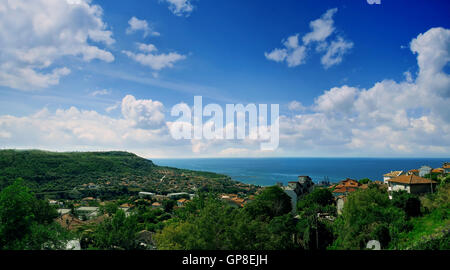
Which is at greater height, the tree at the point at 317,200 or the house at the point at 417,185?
the house at the point at 417,185

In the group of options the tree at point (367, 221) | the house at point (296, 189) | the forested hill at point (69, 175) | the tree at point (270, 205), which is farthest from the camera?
the forested hill at point (69, 175)

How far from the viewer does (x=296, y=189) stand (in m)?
35.7

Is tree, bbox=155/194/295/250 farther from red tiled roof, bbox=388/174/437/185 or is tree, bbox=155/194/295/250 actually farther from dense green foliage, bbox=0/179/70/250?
red tiled roof, bbox=388/174/437/185

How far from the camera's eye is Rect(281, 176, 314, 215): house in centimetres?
3338

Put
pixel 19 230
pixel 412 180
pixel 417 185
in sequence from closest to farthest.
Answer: pixel 19 230, pixel 417 185, pixel 412 180

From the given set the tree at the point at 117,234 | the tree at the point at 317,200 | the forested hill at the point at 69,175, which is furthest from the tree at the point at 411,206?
the forested hill at the point at 69,175

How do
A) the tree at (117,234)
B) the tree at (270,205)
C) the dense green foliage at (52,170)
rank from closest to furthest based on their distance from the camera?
the tree at (117,234), the tree at (270,205), the dense green foliage at (52,170)

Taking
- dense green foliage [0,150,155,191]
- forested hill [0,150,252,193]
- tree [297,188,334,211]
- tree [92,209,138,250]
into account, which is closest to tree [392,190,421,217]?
tree [297,188,334,211]

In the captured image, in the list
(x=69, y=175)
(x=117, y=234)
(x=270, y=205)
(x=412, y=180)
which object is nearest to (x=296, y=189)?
(x=270, y=205)

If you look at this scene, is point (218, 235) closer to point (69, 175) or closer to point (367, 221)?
point (367, 221)

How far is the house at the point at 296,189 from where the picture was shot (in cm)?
3338

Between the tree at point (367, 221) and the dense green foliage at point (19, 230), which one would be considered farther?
the tree at point (367, 221)

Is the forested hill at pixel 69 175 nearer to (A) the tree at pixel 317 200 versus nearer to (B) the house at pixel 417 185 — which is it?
(A) the tree at pixel 317 200
